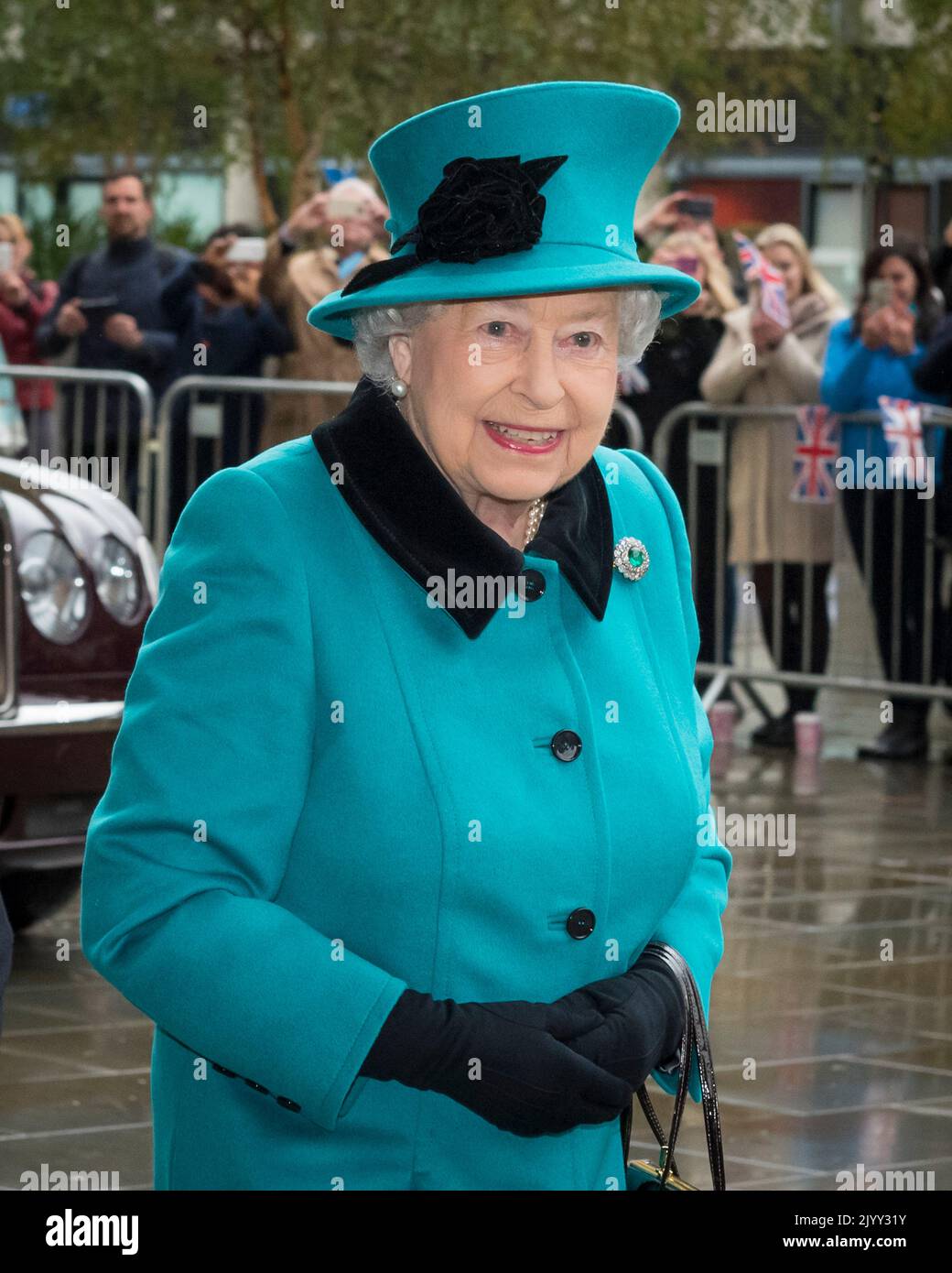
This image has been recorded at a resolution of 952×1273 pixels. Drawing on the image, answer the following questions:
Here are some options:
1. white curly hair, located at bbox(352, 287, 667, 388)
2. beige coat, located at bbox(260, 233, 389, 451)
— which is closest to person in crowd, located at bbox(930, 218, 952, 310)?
beige coat, located at bbox(260, 233, 389, 451)

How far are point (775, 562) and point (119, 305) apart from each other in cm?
341

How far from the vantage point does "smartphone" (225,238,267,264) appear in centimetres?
1238

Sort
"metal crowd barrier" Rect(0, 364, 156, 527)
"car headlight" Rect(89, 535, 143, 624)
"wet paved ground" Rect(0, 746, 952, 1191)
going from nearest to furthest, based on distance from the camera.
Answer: "wet paved ground" Rect(0, 746, 952, 1191) < "car headlight" Rect(89, 535, 143, 624) < "metal crowd barrier" Rect(0, 364, 156, 527)

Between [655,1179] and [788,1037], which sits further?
[788,1037]

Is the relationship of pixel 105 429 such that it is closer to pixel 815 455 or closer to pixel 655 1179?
pixel 815 455

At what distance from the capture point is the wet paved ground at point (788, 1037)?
5.42m

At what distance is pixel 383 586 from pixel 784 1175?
9.25 ft

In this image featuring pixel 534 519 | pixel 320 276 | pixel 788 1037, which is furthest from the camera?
pixel 320 276

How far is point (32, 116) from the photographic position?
1074 inches

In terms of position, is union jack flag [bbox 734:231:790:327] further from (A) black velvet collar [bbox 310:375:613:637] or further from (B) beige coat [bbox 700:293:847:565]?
(A) black velvet collar [bbox 310:375:613:637]

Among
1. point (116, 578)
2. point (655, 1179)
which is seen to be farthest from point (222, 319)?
point (655, 1179)

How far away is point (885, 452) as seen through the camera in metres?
11.8

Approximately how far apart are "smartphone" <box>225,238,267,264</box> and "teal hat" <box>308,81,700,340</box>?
382 inches
